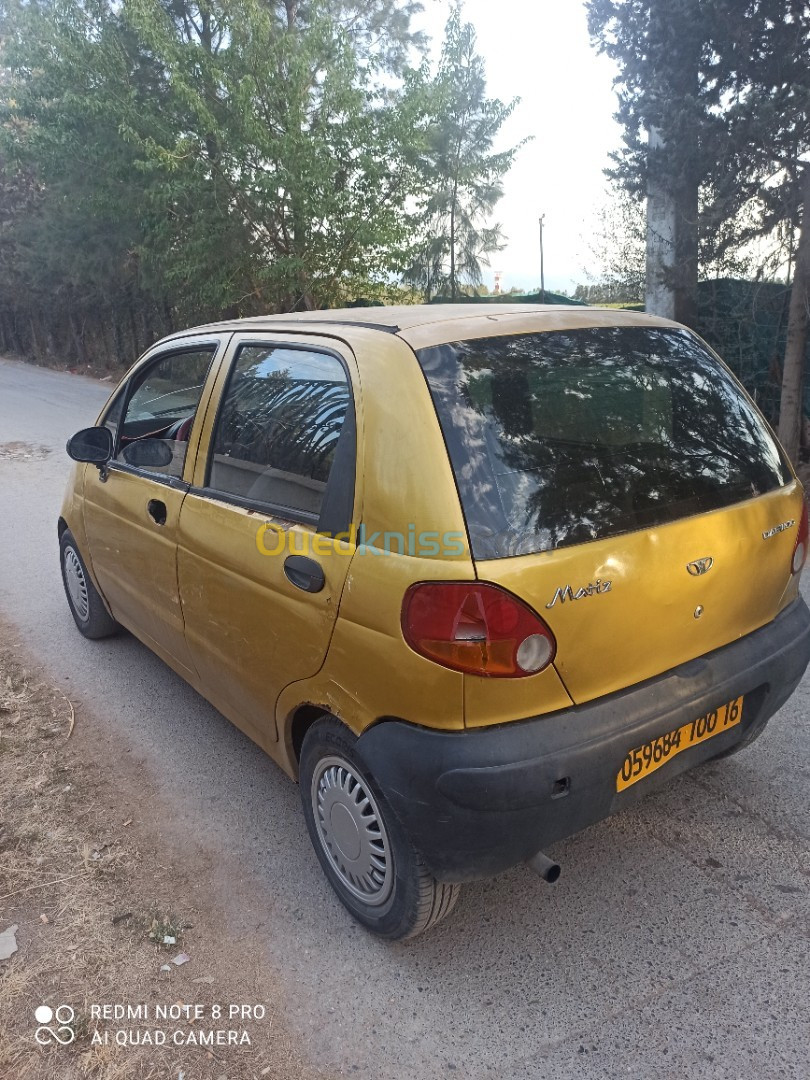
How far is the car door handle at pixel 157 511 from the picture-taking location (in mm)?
3219

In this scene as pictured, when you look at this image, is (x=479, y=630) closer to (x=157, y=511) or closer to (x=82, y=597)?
(x=157, y=511)

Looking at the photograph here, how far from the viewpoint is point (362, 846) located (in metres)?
2.38

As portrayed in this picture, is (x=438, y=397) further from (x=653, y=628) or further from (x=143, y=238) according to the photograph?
(x=143, y=238)

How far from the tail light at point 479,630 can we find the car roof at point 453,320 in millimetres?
753

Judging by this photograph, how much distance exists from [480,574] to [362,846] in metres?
0.99

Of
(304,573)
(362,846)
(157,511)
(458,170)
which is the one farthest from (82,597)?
(458,170)

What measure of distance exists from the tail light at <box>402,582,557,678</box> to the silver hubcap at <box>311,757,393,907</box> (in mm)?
575

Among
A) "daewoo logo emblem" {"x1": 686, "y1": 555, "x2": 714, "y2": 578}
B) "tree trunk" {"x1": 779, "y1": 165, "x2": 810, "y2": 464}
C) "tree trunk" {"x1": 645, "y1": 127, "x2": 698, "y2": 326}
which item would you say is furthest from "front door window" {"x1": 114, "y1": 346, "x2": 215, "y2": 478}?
"tree trunk" {"x1": 779, "y1": 165, "x2": 810, "y2": 464}

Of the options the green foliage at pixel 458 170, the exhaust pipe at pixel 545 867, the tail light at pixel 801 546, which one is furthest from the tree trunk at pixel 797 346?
the green foliage at pixel 458 170

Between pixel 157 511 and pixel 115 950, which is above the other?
pixel 157 511

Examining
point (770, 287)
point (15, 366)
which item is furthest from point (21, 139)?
point (770, 287)

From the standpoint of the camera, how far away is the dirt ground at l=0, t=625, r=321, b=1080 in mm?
2068

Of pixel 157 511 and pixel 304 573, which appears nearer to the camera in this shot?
pixel 304 573

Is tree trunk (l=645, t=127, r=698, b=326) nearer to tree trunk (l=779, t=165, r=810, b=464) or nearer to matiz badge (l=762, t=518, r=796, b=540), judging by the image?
tree trunk (l=779, t=165, r=810, b=464)
